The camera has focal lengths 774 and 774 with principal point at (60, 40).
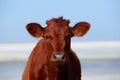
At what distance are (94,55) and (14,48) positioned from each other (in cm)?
816

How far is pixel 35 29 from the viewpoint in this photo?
13352mm

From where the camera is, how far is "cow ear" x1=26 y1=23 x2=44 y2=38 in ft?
43.6

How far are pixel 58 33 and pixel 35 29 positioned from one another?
2.17 ft

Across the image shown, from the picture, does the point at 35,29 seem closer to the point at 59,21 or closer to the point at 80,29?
the point at 59,21

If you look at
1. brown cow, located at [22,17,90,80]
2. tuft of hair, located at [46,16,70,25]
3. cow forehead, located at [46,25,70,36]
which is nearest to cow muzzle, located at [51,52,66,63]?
brown cow, located at [22,17,90,80]

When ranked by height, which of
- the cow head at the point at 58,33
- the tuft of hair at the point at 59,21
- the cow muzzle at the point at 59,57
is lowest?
the cow muzzle at the point at 59,57

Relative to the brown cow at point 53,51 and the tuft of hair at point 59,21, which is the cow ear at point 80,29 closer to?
the brown cow at point 53,51

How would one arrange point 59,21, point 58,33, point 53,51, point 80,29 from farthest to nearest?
point 80,29
point 59,21
point 58,33
point 53,51

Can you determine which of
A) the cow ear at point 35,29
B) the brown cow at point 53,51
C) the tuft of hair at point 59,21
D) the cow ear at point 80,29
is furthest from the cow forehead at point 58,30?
the cow ear at point 80,29

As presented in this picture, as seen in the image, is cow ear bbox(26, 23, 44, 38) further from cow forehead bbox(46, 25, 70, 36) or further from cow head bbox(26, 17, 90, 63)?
cow forehead bbox(46, 25, 70, 36)

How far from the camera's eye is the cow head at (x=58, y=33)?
1256cm

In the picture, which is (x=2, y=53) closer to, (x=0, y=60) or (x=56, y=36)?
(x=0, y=60)

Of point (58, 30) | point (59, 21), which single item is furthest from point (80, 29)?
point (58, 30)

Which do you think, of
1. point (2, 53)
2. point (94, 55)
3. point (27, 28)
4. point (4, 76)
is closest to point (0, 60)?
point (2, 53)
